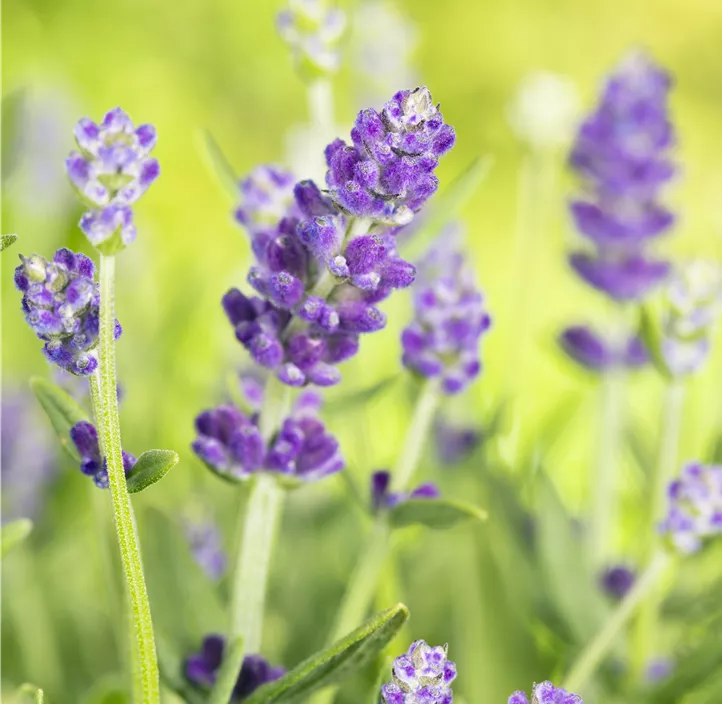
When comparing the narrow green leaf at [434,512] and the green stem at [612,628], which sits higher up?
the narrow green leaf at [434,512]

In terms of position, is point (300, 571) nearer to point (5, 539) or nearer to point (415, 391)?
point (415, 391)

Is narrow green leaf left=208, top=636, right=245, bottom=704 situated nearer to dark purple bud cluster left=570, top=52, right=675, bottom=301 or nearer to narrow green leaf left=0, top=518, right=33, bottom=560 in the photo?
narrow green leaf left=0, top=518, right=33, bottom=560

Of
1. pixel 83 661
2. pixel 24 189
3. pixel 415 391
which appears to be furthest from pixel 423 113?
pixel 24 189

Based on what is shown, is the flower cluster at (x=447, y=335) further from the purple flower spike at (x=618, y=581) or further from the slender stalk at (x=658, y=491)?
the purple flower spike at (x=618, y=581)

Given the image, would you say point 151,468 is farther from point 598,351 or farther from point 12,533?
point 598,351

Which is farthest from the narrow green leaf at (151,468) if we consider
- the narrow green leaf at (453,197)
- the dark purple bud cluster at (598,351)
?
the dark purple bud cluster at (598,351)

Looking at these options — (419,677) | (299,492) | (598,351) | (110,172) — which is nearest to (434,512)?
(419,677)

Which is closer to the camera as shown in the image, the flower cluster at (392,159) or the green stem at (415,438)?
the flower cluster at (392,159)
